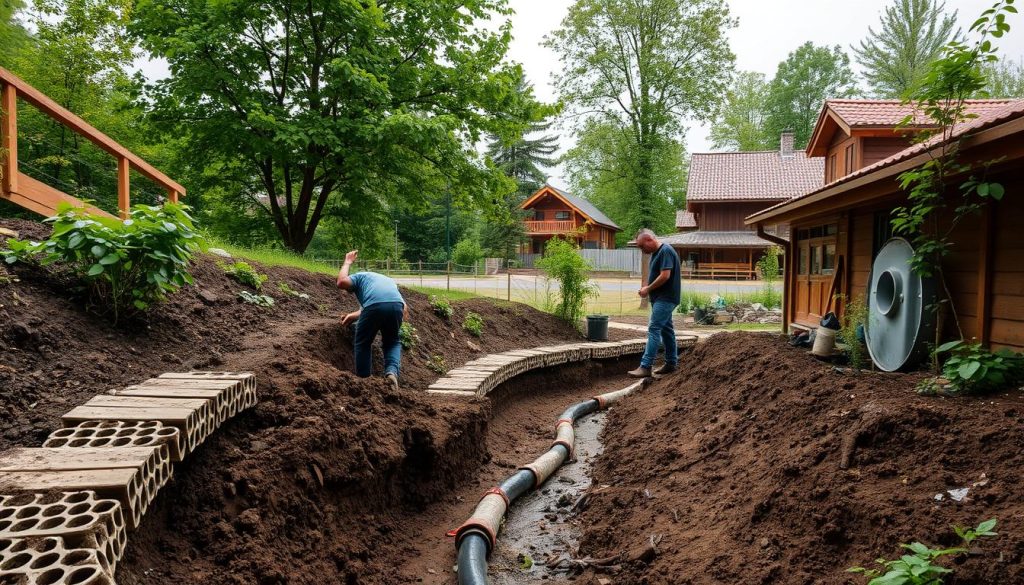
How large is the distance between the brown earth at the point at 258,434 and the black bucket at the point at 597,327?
601cm

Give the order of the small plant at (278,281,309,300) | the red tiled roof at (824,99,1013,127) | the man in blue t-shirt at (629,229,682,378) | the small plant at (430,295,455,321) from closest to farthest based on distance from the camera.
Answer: the small plant at (278,281,309,300), the man in blue t-shirt at (629,229,682,378), the small plant at (430,295,455,321), the red tiled roof at (824,99,1013,127)

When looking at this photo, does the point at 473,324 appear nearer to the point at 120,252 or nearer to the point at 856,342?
the point at 856,342

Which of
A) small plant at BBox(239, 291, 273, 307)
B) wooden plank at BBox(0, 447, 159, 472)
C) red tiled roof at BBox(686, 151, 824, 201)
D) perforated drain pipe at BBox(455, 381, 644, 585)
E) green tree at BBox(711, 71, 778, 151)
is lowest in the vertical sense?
perforated drain pipe at BBox(455, 381, 644, 585)

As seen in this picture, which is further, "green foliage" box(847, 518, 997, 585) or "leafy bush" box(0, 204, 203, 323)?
"leafy bush" box(0, 204, 203, 323)

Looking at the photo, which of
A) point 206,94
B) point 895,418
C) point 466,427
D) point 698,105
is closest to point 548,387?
point 466,427

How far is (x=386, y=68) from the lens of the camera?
9.23m

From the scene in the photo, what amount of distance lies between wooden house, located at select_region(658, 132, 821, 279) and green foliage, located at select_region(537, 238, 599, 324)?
56.9 ft

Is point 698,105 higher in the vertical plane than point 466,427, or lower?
higher

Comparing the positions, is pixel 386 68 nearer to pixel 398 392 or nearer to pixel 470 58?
pixel 470 58

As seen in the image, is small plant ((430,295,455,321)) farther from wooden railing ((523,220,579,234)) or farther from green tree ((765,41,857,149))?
green tree ((765,41,857,149))

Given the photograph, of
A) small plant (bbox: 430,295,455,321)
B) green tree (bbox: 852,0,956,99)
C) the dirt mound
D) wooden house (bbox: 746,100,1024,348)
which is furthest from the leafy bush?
green tree (bbox: 852,0,956,99)

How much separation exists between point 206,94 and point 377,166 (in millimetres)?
2876

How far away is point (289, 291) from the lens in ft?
20.5

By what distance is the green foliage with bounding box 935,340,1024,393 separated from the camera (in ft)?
11.6
